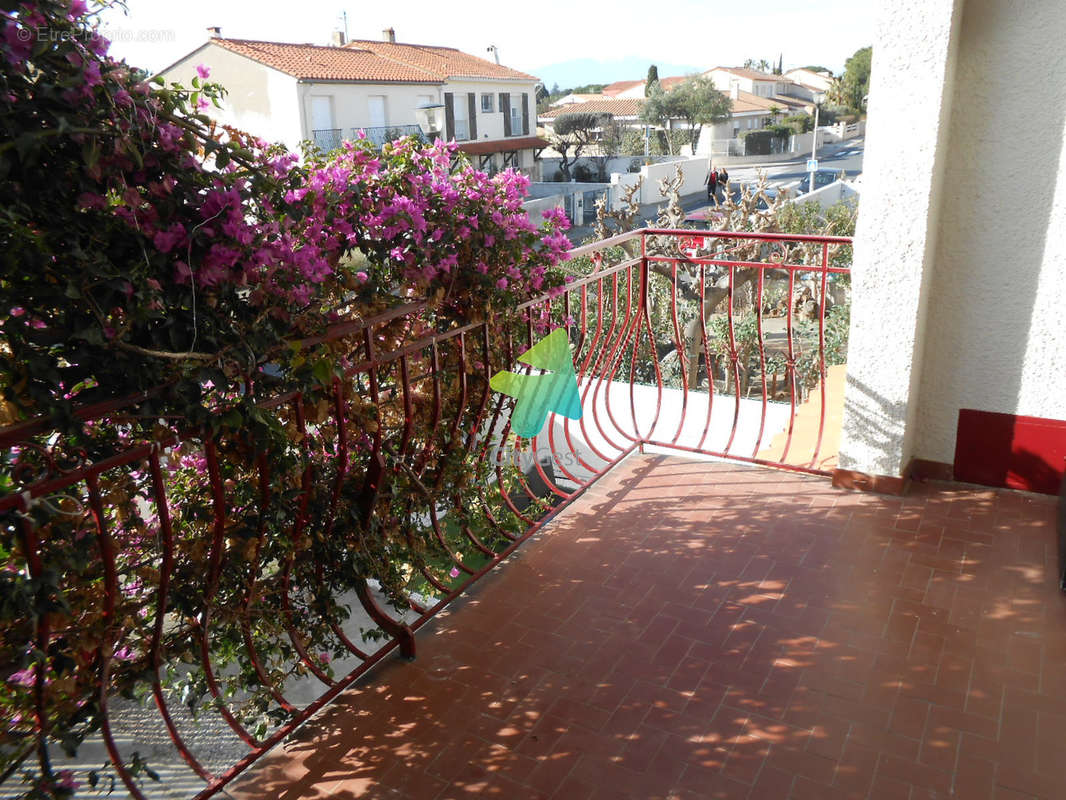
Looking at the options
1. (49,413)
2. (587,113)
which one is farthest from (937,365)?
(587,113)

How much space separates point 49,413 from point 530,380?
1.77 m

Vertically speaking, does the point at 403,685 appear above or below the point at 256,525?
below

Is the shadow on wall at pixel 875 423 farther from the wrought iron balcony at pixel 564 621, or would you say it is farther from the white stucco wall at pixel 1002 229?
the white stucco wall at pixel 1002 229

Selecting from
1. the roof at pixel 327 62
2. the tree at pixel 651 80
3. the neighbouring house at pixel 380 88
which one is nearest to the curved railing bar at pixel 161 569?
the neighbouring house at pixel 380 88

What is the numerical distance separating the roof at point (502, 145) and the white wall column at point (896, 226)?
77.8 ft

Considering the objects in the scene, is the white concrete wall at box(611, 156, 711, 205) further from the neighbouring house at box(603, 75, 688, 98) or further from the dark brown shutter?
the neighbouring house at box(603, 75, 688, 98)

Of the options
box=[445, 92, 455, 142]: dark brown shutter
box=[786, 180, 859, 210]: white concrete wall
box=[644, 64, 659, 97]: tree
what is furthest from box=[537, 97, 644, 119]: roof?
box=[786, 180, 859, 210]: white concrete wall

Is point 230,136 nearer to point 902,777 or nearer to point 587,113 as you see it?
point 902,777

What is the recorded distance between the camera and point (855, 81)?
40938mm

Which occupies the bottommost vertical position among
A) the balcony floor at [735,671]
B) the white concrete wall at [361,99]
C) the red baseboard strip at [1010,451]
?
the balcony floor at [735,671]

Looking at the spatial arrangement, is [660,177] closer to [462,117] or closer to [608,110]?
[462,117]

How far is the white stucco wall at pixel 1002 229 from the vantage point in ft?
9.61

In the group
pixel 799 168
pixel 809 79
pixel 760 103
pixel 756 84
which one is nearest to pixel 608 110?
pixel 799 168

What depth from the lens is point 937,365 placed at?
3.36 metres
